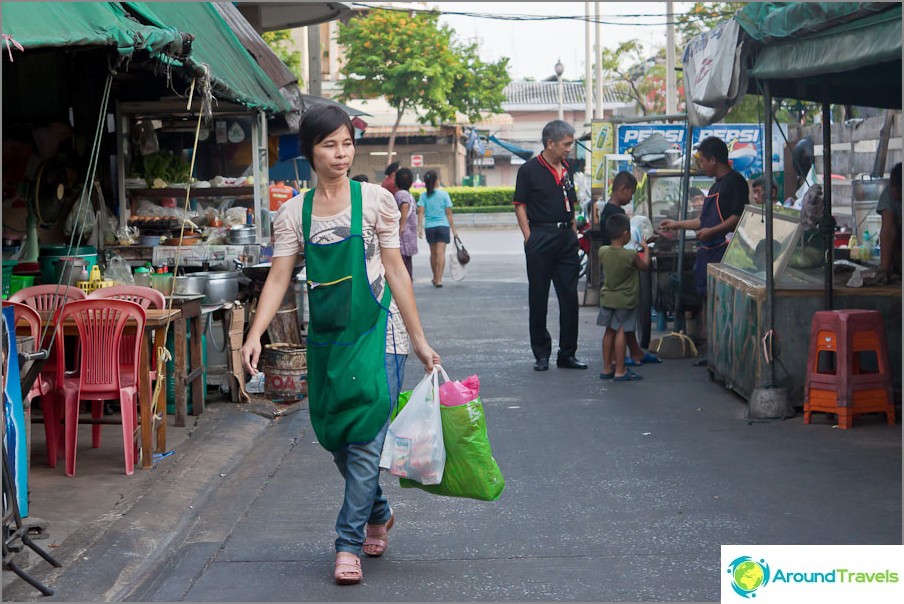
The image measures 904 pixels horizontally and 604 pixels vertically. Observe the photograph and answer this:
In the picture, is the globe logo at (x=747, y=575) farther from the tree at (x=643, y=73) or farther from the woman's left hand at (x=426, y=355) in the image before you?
the tree at (x=643, y=73)

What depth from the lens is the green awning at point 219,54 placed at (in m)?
8.16

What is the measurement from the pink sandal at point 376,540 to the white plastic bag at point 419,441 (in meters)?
0.37

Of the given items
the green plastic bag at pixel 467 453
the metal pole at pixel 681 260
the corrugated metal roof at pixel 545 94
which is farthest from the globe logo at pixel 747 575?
the corrugated metal roof at pixel 545 94

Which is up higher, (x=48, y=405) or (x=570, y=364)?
(x=48, y=405)

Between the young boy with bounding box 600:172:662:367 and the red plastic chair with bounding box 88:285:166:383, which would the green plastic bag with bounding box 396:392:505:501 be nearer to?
the red plastic chair with bounding box 88:285:166:383

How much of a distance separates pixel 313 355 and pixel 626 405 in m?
4.45

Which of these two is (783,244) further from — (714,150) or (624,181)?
(624,181)

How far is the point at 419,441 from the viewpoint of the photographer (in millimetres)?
4965

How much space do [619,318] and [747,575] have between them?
587 cm

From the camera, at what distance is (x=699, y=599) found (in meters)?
4.58

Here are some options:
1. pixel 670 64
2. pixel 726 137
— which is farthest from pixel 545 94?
pixel 726 137

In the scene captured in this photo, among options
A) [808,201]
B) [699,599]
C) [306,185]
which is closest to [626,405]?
[808,201]

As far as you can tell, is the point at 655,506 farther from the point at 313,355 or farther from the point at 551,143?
the point at 551,143

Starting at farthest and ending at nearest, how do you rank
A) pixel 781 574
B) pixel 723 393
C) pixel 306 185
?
1. pixel 306 185
2. pixel 723 393
3. pixel 781 574
